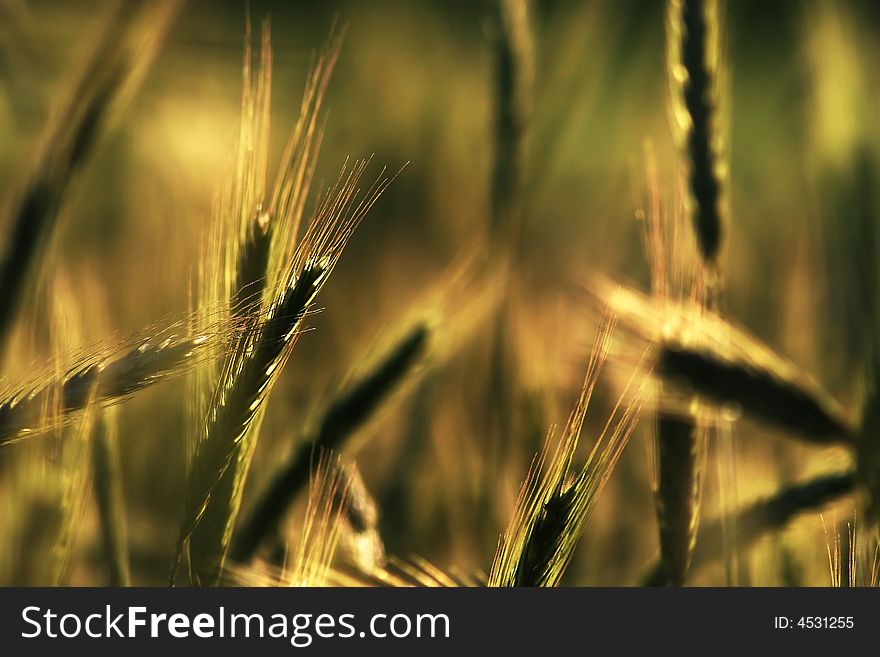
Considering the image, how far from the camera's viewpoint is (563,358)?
691mm

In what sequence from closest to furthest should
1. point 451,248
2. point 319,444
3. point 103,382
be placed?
point 103,382 < point 319,444 < point 451,248

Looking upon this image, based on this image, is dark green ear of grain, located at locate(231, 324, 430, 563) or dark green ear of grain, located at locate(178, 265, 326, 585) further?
dark green ear of grain, located at locate(231, 324, 430, 563)

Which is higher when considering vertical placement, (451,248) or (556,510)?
(451,248)

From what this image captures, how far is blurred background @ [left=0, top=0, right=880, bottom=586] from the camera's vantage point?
0.55 metres

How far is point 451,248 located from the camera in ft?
3.03

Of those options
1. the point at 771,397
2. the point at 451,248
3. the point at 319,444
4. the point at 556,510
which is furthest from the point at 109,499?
the point at 451,248

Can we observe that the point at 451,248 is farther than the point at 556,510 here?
Yes

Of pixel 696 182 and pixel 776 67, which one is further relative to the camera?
pixel 776 67

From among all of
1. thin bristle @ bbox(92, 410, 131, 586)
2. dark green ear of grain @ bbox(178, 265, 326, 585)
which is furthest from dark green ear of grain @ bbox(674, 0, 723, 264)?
thin bristle @ bbox(92, 410, 131, 586)

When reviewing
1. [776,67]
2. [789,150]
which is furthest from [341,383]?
[776,67]

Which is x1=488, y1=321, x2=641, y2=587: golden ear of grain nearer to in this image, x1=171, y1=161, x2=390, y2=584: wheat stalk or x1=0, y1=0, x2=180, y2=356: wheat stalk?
x1=171, y1=161, x2=390, y2=584: wheat stalk

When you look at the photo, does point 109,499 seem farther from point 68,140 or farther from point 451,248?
point 451,248
